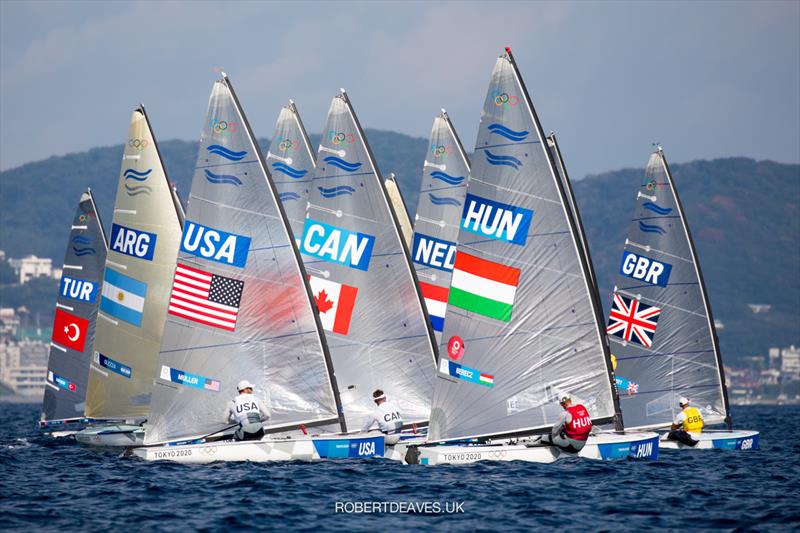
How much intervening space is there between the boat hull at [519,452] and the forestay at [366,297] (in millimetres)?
4494

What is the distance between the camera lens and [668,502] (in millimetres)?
23062

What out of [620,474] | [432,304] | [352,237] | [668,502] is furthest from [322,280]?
[668,502]

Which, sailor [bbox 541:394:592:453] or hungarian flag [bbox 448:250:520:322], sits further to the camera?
hungarian flag [bbox 448:250:520:322]

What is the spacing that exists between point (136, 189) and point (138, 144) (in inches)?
51.9

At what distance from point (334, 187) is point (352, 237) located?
1.39 m

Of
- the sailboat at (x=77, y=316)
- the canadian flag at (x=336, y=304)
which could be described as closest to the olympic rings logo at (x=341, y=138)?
the canadian flag at (x=336, y=304)

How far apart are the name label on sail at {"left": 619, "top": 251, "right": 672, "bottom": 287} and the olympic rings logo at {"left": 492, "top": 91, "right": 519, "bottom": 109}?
40.0 ft

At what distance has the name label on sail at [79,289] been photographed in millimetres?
43875

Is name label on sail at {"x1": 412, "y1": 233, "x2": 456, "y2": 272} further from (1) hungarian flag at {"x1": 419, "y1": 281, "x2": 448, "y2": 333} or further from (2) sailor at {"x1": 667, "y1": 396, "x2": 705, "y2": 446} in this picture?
(2) sailor at {"x1": 667, "y1": 396, "x2": 705, "y2": 446}

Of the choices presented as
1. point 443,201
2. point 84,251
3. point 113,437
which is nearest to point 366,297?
point 443,201

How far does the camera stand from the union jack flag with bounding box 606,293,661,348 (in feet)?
129

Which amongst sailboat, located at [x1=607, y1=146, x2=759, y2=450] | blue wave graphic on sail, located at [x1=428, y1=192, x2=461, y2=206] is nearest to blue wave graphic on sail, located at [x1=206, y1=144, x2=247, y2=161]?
blue wave graphic on sail, located at [x1=428, y1=192, x2=461, y2=206]

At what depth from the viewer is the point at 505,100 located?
93.3ft

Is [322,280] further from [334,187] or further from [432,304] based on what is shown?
[432,304]
